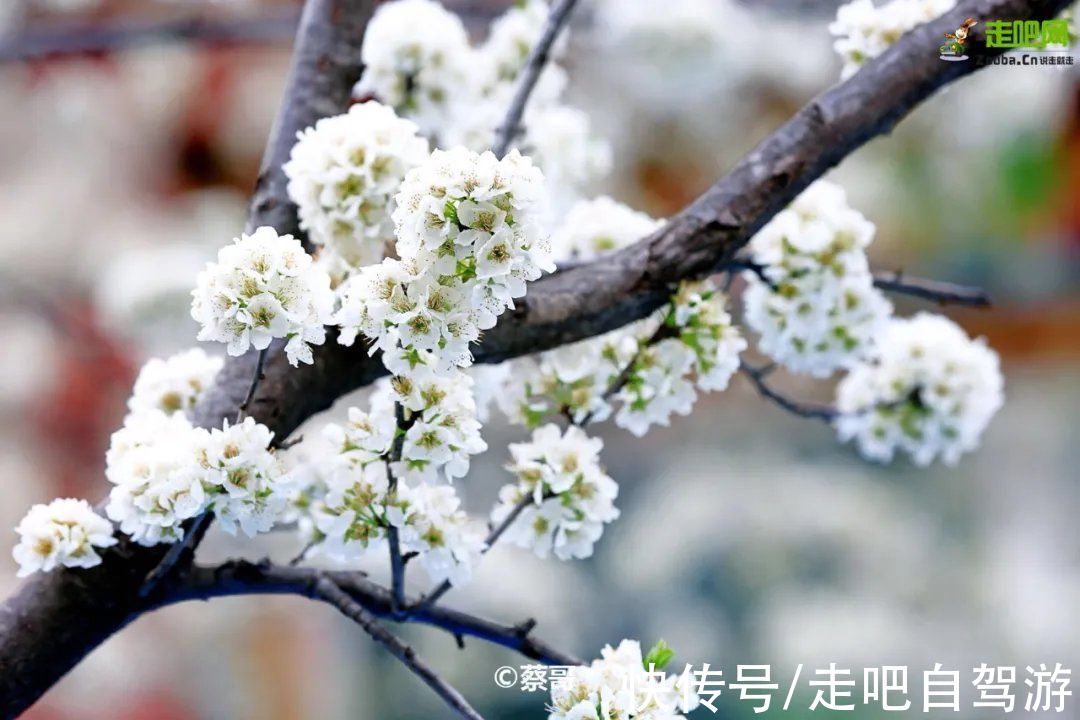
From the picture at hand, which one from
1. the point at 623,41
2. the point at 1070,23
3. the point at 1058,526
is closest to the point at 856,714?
the point at 1058,526

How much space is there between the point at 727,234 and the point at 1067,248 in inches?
86.1

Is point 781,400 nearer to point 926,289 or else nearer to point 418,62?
point 926,289

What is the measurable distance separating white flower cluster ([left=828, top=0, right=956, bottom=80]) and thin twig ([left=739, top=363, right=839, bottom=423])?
0.19 meters

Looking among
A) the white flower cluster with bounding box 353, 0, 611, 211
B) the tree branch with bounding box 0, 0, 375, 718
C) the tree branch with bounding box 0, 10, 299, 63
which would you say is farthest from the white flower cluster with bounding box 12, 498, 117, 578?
the tree branch with bounding box 0, 10, 299, 63

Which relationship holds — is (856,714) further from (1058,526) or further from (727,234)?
(727,234)

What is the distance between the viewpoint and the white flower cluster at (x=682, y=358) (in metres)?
0.61

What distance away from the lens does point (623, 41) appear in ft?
4.76

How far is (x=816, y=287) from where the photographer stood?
0.70 meters

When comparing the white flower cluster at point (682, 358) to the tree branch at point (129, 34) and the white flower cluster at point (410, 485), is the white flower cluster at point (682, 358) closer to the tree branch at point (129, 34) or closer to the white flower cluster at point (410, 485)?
the white flower cluster at point (410, 485)

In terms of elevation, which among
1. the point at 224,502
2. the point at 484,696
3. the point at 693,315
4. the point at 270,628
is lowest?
the point at 224,502

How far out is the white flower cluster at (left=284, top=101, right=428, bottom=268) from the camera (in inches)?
22.6

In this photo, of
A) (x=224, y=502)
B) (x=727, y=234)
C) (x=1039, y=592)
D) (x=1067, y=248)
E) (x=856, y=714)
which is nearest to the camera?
(x=224, y=502)

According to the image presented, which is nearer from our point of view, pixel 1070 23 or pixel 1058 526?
pixel 1070 23

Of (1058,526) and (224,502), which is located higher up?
(1058,526)
